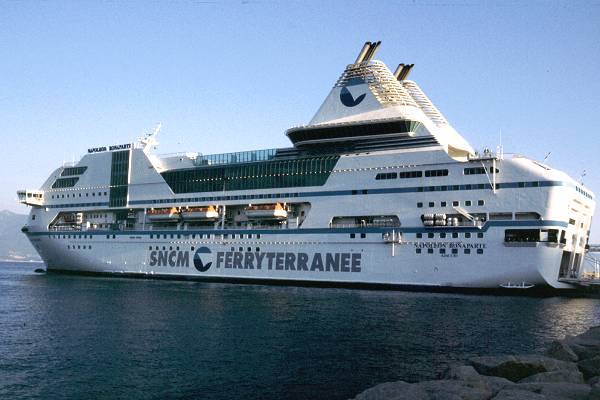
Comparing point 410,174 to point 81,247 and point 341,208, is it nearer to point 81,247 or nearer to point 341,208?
point 341,208

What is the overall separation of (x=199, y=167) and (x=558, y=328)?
36912 millimetres

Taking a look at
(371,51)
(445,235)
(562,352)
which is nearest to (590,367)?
(562,352)

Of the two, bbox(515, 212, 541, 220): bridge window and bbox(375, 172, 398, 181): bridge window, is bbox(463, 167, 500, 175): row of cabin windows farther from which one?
bbox(375, 172, 398, 181): bridge window

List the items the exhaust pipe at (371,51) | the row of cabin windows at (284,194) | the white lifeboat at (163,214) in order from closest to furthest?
the row of cabin windows at (284,194), the exhaust pipe at (371,51), the white lifeboat at (163,214)

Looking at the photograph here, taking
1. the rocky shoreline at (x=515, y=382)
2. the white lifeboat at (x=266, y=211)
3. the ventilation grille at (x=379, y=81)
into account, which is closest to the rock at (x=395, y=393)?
the rocky shoreline at (x=515, y=382)

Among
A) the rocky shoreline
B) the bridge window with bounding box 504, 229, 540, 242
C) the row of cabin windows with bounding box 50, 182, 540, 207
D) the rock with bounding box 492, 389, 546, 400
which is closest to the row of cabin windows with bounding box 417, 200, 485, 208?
the row of cabin windows with bounding box 50, 182, 540, 207

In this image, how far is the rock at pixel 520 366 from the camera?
47.6 feet

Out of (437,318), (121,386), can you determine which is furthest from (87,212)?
(121,386)

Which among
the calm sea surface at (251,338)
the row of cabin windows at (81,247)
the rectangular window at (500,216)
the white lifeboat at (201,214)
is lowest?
the calm sea surface at (251,338)

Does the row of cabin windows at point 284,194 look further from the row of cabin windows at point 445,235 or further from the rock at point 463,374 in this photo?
the rock at point 463,374

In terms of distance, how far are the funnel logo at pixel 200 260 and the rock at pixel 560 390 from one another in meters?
40.8

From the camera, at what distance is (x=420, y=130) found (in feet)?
146

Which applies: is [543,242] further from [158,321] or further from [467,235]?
[158,321]

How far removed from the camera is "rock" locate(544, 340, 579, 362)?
53.8ft
